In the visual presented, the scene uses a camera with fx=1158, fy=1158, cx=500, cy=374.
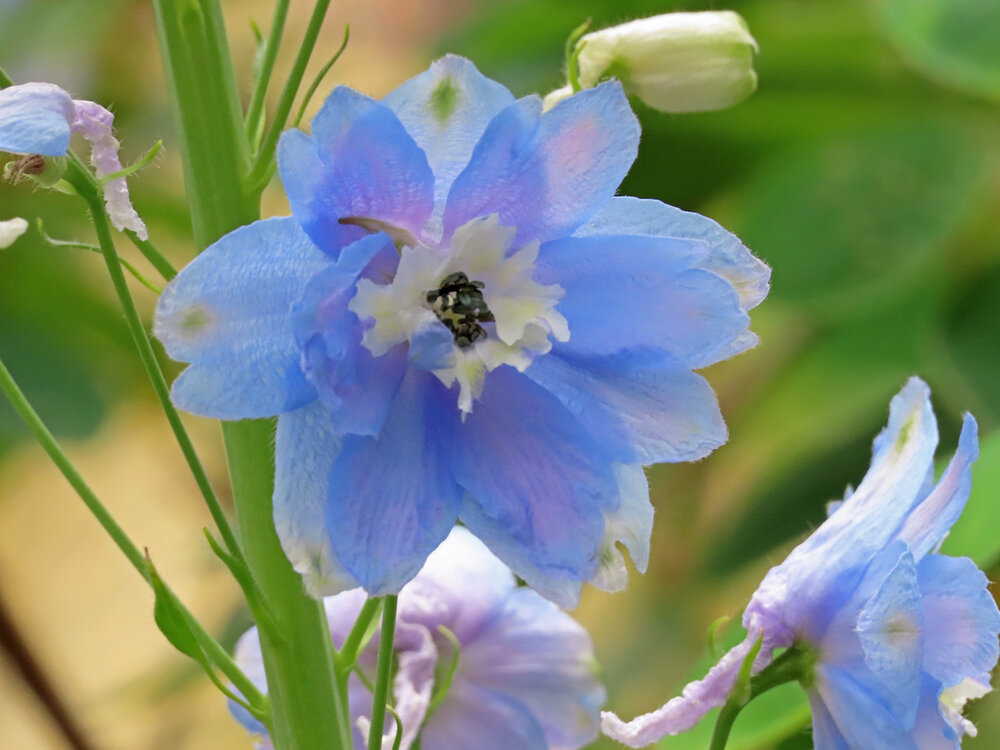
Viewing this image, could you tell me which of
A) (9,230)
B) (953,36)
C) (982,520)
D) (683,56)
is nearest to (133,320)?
(9,230)

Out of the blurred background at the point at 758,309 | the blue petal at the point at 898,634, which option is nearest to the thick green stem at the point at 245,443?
the blue petal at the point at 898,634

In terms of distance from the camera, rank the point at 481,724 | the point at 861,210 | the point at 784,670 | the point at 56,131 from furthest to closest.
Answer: the point at 861,210 < the point at 481,724 < the point at 784,670 < the point at 56,131

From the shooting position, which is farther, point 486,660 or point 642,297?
point 486,660

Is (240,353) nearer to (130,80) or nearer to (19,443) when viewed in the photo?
(19,443)

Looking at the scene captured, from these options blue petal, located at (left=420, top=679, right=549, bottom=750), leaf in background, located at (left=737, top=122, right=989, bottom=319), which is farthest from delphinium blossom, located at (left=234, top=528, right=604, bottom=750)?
leaf in background, located at (left=737, top=122, right=989, bottom=319)

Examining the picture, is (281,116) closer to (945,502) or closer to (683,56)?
(683,56)

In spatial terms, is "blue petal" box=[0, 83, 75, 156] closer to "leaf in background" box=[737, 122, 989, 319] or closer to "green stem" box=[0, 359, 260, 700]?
"green stem" box=[0, 359, 260, 700]
